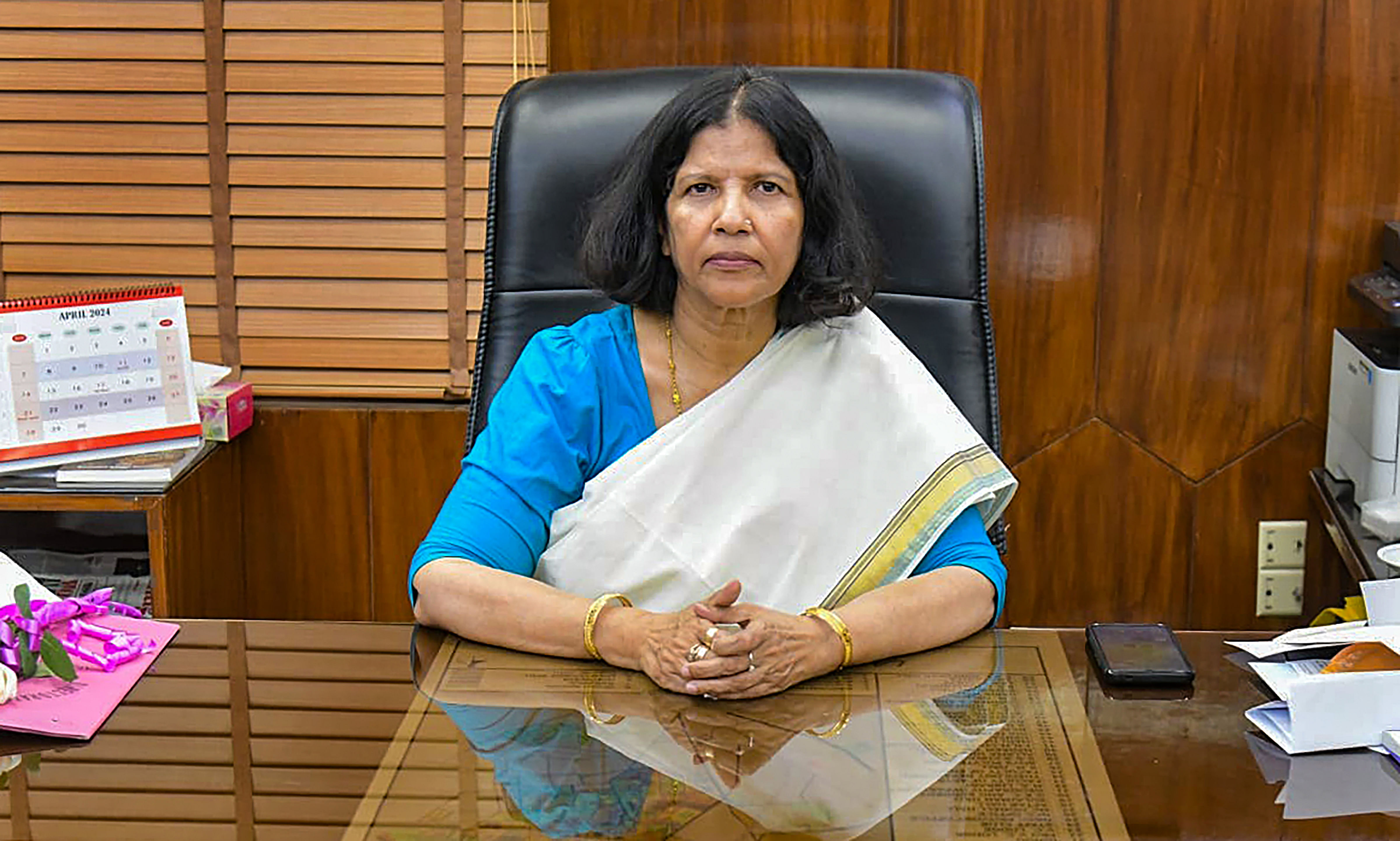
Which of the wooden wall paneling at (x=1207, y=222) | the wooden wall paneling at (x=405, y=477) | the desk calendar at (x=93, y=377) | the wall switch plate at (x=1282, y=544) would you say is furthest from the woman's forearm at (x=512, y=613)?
the wall switch plate at (x=1282, y=544)

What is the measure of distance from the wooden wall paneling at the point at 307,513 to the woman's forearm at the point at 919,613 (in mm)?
1358

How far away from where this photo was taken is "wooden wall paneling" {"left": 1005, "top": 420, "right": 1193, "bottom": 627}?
9.34ft

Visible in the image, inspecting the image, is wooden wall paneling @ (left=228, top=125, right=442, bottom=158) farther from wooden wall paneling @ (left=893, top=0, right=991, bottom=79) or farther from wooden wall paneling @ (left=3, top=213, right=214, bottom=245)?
wooden wall paneling @ (left=893, top=0, right=991, bottom=79)

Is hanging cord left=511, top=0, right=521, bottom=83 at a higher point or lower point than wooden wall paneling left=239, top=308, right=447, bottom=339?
higher

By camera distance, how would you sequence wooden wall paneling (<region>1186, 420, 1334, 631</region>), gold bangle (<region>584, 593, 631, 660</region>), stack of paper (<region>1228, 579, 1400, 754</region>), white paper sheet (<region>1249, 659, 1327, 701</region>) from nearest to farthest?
stack of paper (<region>1228, 579, 1400, 754</region>) < white paper sheet (<region>1249, 659, 1327, 701</region>) < gold bangle (<region>584, 593, 631, 660</region>) < wooden wall paneling (<region>1186, 420, 1334, 631</region>)

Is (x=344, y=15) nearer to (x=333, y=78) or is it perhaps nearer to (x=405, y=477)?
(x=333, y=78)

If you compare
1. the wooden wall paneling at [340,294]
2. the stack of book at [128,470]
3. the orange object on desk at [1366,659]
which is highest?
the wooden wall paneling at [340,294]

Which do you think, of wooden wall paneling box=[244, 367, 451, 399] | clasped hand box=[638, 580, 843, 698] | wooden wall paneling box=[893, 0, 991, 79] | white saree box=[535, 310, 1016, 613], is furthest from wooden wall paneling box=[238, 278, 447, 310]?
clasped hand box=[638, 580, 843, 698]

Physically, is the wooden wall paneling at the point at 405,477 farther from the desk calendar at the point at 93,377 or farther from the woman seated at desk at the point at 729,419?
the woman seated at desk at the point at 729,419

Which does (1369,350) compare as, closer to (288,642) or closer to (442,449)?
(442,449)

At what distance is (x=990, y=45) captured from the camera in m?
2.71

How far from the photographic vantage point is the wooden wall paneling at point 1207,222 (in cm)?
269

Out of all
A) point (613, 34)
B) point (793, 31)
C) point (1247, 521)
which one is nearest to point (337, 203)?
point (613, 34)

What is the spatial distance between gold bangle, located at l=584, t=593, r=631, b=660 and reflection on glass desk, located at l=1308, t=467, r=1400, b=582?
1043 mm
